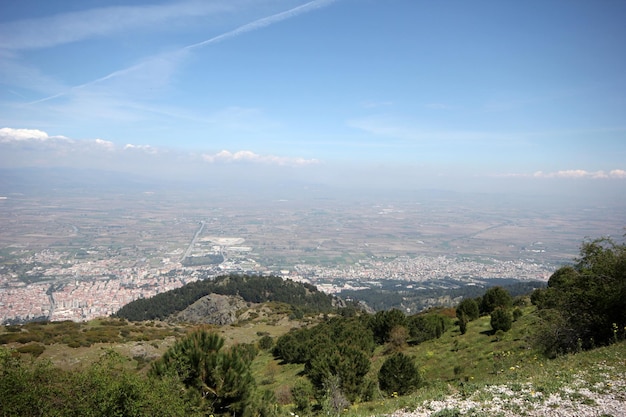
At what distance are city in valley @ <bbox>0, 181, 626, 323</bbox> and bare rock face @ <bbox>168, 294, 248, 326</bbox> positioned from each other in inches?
721

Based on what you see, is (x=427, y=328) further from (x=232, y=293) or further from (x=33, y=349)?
(x=232, y=293)

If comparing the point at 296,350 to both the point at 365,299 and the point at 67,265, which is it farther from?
the point at 67,265

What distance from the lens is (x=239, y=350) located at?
8.34 m

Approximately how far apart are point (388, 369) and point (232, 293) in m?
38.6

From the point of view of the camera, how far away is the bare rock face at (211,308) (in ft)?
126

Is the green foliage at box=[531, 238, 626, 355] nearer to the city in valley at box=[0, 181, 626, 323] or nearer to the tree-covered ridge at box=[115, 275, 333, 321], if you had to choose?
the tree-covered ridge at box=[115, 275, 333, 321]

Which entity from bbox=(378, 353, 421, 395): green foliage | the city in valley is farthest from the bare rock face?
bbox=(378, 353, 421, 395): green foliage

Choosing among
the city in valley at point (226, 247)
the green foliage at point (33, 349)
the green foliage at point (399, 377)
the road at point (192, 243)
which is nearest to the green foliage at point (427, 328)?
the green foliage at point (399, 377)

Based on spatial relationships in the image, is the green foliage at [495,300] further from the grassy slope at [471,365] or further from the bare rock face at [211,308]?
the bare rock face at [211,308]

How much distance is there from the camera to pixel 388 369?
1118 centimetres

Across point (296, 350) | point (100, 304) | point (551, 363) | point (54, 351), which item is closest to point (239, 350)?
point (551, 363)

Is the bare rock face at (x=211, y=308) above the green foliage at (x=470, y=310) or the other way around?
the other way around

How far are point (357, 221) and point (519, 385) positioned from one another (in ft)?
524

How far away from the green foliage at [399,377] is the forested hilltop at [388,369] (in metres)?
0.03
